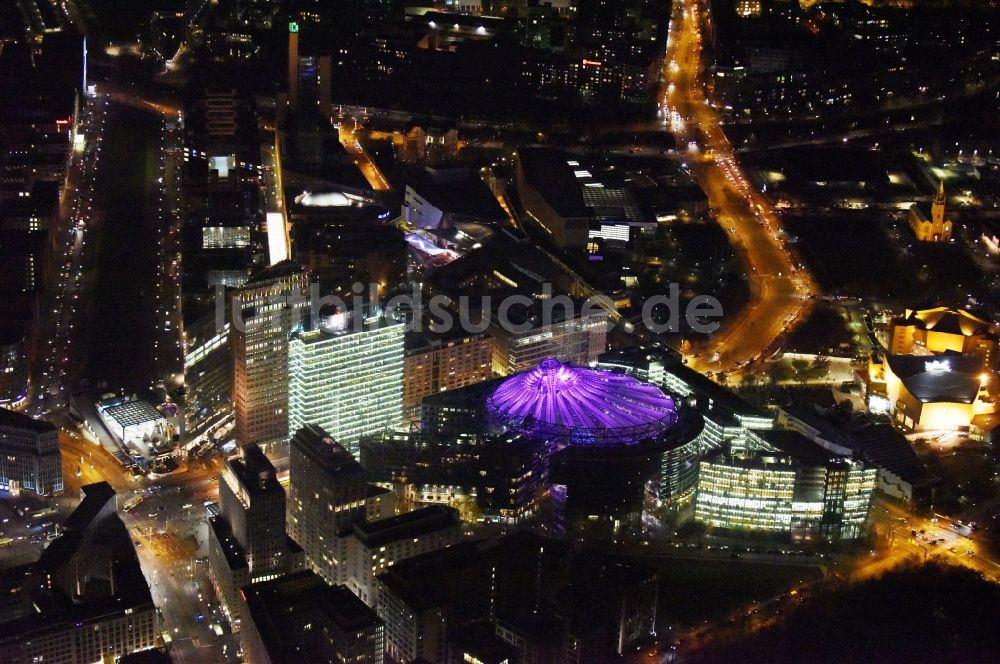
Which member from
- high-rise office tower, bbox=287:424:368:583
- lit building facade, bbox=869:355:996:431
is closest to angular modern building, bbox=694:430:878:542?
lit building facade, bbox=869:355:996:431

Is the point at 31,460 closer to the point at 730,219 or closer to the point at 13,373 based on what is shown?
the point at 13,373

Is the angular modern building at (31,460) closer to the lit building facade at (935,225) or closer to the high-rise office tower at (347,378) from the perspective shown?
the high-rise office tower at (347,378)

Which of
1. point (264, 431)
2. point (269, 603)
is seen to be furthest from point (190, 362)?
point (269, 603)

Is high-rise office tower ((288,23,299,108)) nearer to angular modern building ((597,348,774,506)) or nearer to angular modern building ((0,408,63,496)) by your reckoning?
angular modern building ((597,348,774,506))

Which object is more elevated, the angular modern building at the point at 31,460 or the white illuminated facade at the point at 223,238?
the white illuminated facade at the point at 223,238

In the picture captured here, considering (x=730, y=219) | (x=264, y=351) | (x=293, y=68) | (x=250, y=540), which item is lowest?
(x=250, y=540)

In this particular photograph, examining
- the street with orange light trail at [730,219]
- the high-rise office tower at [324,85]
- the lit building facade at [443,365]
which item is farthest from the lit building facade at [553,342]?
the high-rise office tower at [324,85]

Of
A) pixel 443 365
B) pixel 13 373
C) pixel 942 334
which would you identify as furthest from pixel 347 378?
pixel 942 334
